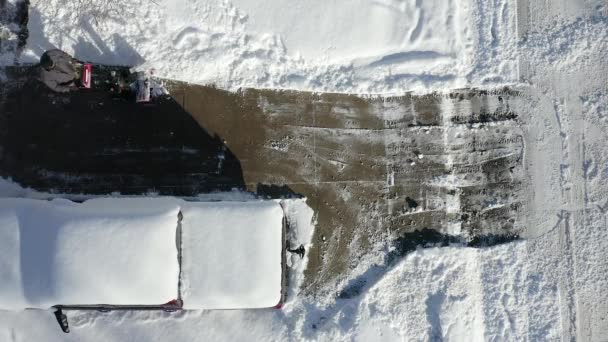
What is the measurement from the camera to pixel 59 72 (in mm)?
6070

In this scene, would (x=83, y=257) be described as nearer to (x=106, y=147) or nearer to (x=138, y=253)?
(x=138, y=253)

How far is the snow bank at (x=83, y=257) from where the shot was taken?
5621 millimetres

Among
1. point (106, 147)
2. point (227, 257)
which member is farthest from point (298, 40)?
point (227, 257)

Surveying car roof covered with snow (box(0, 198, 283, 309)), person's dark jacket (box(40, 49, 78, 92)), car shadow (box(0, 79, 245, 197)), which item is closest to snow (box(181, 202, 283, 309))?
car roof covered with snow (box(0, 198, 283, 309))

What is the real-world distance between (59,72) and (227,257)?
342 cm

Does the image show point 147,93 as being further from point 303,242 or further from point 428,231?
point 428,231

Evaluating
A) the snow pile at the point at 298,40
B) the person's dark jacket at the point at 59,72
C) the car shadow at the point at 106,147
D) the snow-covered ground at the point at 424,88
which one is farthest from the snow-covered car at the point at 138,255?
the snow pile at the point at 298,40

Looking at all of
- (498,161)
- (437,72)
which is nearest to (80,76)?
(437,72)

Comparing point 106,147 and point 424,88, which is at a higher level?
point 424,88

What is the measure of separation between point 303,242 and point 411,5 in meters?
4.27

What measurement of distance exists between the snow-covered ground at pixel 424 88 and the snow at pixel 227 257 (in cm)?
91

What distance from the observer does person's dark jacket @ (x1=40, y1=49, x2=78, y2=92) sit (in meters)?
5.94

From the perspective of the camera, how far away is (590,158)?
294 inches

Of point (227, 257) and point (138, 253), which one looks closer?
point (138, 253)
